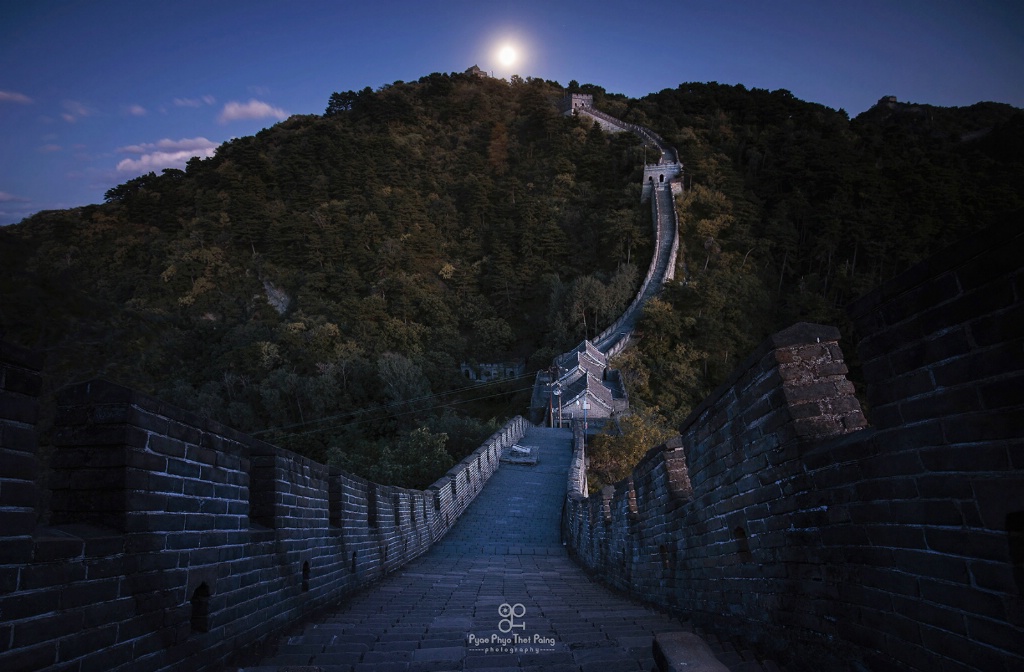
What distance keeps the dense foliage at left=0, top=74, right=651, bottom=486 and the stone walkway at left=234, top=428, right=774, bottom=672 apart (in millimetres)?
11228

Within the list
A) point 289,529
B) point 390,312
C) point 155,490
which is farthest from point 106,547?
point 390,312

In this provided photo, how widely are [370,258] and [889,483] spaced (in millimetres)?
51593

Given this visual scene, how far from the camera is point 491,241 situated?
55594 mm

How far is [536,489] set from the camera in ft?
50.4

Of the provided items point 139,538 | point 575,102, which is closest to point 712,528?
point 139,538

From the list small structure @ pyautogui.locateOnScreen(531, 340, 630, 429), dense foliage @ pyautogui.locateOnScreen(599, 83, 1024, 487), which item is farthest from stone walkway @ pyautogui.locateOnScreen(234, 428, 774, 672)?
dense foliage @ pyautogui.locateOnScreen(599, 83, 1024, 487)

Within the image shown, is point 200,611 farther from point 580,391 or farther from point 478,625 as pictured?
point 580,391

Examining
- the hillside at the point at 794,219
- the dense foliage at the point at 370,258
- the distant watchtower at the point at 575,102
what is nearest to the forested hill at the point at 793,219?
the hillside at the point at 794,219

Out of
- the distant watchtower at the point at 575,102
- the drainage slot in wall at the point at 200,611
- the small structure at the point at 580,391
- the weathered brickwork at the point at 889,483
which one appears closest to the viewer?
the weathered brickwork at the point at 889,483

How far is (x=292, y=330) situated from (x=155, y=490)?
4049cm

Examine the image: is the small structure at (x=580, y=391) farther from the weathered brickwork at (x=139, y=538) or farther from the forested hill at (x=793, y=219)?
the weathered brickwork at (x=139, y=538)

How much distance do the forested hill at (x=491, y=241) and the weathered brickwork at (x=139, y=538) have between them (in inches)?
670

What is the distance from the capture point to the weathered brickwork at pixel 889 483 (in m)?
1.52

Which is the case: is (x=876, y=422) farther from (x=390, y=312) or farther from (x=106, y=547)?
(x=390, y=312)
